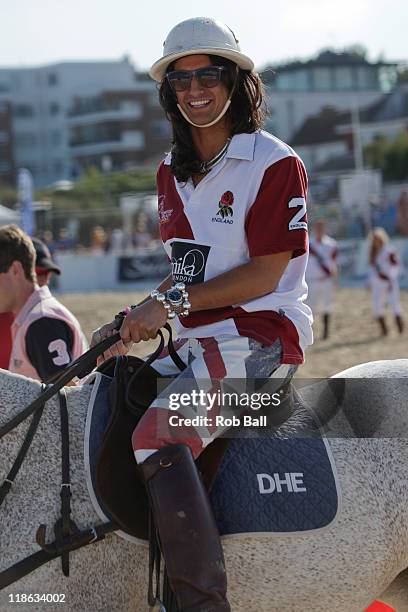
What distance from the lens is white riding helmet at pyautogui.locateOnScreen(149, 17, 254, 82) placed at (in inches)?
142

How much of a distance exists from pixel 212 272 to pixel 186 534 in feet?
3.06

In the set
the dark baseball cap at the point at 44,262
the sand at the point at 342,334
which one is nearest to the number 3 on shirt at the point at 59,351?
the dark baseball cap at the point at 44,262

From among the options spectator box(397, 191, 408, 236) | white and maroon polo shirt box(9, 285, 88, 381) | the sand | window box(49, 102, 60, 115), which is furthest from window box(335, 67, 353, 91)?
white and maroon polo shirt box(9, 285, 88, 381)

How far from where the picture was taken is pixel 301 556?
357 cm

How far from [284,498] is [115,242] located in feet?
101

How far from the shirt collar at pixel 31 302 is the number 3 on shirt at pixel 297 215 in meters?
2.06

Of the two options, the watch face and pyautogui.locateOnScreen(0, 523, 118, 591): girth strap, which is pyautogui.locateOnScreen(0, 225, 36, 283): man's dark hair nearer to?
the watch face

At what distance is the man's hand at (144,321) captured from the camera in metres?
3.52

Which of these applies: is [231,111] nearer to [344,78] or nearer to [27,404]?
[27,404]

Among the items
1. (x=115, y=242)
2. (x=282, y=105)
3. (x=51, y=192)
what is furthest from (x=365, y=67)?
(x=115, y=242)

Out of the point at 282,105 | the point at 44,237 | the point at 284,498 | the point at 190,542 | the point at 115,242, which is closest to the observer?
the point at 190,542

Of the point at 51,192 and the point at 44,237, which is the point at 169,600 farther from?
the point at 51,192

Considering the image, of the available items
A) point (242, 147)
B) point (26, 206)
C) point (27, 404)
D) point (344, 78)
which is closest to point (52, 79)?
point (344, 78)

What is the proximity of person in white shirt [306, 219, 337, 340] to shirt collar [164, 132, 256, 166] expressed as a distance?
46.3 ft
